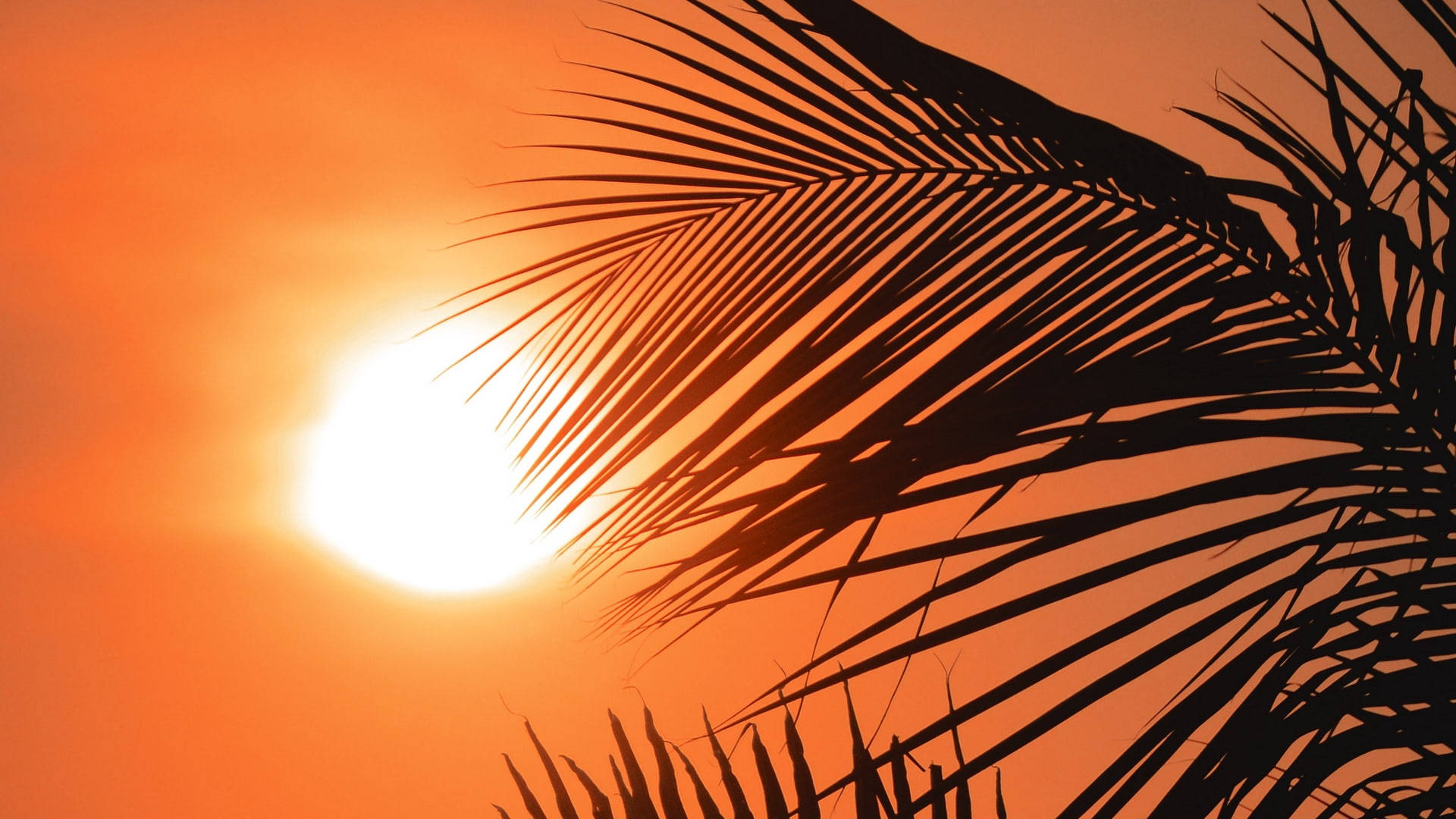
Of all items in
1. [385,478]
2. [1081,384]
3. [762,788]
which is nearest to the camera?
[1081,384]

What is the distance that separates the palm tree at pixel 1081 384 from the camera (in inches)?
16.2

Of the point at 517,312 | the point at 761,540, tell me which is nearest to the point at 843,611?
the point at 517,312

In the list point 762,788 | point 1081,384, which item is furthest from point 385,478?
point 1081,384

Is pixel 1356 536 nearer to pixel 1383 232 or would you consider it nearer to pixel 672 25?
pixel 1383 232

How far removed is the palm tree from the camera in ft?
1.35

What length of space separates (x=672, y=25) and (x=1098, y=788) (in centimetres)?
43

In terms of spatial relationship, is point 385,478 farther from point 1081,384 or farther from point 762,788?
point 1081,384

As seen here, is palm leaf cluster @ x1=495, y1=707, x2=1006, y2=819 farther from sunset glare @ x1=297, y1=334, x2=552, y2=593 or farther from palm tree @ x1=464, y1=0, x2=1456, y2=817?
sunset glare @ x1=297, y1=334, x2=552, y2=593

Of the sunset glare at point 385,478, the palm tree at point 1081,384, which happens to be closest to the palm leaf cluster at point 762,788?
the palm tree at point 1081,384

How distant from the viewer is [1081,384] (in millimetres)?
431

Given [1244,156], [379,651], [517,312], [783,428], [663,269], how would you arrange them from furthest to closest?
1. [379,651]
2. [517,312]
3. [1244,156]
4. [663,269]
5. [783,428]

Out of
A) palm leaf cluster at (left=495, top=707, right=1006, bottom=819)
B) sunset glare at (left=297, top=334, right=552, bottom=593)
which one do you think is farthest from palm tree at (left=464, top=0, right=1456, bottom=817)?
sunset glare at (left=297, top=334, right=552, bottom=593)

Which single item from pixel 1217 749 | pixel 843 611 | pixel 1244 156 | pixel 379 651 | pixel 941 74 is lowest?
pixel 1217 749

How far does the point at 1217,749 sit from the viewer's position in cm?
39
